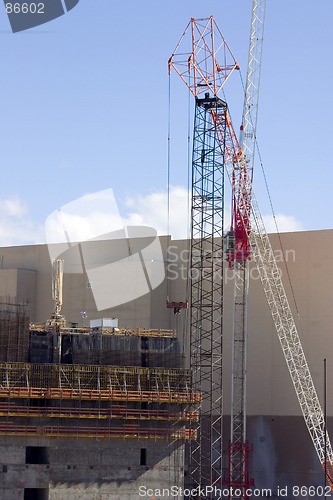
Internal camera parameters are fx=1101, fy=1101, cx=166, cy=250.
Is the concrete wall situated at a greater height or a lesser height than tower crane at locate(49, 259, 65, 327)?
lesser

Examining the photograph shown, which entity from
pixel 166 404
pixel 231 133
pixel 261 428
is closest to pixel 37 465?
pixel 166 404

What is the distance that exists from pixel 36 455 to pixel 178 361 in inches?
529

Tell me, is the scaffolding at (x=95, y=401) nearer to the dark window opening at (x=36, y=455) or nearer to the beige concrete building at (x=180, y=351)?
the beige concrete building at (x=180, y=351)

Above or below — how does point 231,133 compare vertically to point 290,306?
above

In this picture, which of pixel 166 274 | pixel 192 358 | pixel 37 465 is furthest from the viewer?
pixel 166 274

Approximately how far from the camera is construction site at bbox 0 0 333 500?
259ft

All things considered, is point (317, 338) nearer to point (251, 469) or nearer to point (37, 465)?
point (251, 469)

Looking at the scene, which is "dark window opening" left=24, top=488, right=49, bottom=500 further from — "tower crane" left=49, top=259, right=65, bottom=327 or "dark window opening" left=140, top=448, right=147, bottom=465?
"tower crane" left=49, top=259, right=65, bottom=327

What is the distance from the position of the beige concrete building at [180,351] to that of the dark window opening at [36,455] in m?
0.14

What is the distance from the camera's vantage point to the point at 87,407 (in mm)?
79875

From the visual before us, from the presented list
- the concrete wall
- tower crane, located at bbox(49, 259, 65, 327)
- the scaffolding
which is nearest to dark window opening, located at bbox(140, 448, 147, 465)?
the concrete wall

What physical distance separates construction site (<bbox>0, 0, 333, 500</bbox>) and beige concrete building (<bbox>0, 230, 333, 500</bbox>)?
0.11 m

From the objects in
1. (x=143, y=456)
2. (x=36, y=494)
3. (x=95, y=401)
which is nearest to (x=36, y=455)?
(x=36, y=494)

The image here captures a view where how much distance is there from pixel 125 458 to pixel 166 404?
526cm
